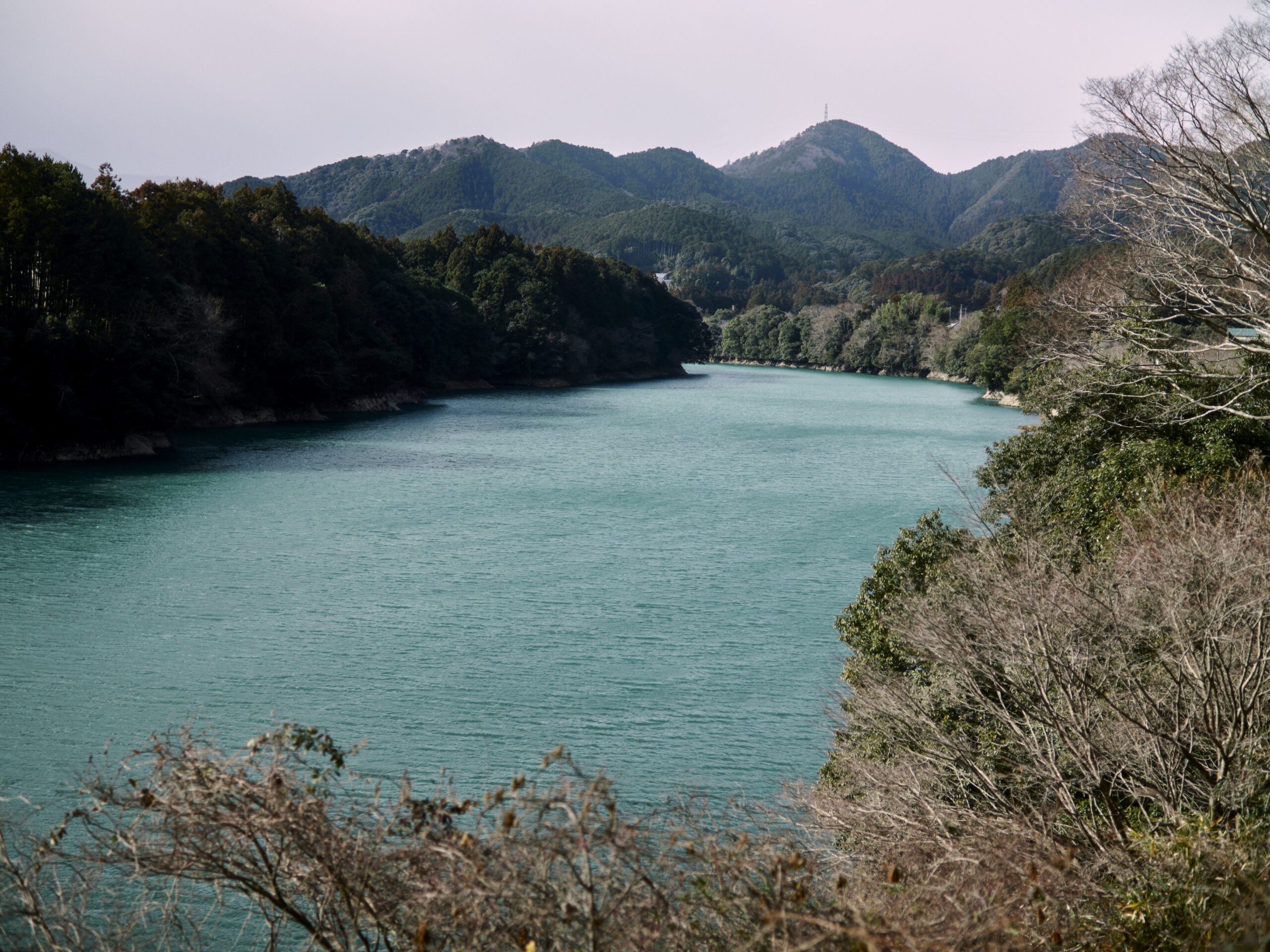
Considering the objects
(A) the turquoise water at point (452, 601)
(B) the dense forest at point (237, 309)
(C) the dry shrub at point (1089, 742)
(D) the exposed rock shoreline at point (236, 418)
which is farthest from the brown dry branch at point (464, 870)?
(D) the exposed rock shoreline at point (236, 418)

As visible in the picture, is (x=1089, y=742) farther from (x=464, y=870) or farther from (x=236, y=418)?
(x=236, y=418)

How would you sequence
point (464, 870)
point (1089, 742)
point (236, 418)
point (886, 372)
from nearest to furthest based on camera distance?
point (464, 870) → point (1089, 742) → point (236, 418) → point (886, 372)

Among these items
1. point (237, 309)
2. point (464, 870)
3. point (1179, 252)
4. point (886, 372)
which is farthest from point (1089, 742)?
point (886, 372)

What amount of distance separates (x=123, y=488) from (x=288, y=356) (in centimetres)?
1917

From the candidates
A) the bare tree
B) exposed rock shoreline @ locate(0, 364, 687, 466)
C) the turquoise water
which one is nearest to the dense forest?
exposed rock shoreline @ locate(0, 364, 687, 466)

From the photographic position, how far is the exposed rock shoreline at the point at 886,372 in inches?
2517

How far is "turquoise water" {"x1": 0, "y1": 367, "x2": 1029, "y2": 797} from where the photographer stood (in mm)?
12281

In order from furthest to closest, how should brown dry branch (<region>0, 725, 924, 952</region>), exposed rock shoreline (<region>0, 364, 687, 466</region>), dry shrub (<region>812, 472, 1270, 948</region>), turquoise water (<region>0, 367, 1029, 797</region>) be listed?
exposed rock shoreline (<region>0, 364, 687, 466</region>)
turquoise water (<region>0, 367, 1029, 797</region>)
dry shrub (<region>812, 472, 1270, 948</region>)
brown dry branch (<region>0, 725, 924, 952</region>)

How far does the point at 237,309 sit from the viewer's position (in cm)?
4322

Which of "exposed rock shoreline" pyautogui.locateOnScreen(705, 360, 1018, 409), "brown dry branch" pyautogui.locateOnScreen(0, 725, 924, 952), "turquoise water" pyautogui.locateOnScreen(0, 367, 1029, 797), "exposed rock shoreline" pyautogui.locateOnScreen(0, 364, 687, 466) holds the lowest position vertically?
"turquoise water" pyautogui.locateOnScreen(0, 367, 1029, 797)

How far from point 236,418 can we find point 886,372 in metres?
72.9

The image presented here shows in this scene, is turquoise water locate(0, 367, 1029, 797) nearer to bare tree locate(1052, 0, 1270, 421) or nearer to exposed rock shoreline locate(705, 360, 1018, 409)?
bare tree locate(1052, 0, 1270, 421)

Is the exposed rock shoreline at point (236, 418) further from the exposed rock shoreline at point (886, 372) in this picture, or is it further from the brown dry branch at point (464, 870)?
the exposed rock shoreline at point (886, 372)

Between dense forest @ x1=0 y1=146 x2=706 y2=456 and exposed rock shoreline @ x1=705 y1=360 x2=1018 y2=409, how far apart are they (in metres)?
30.9
